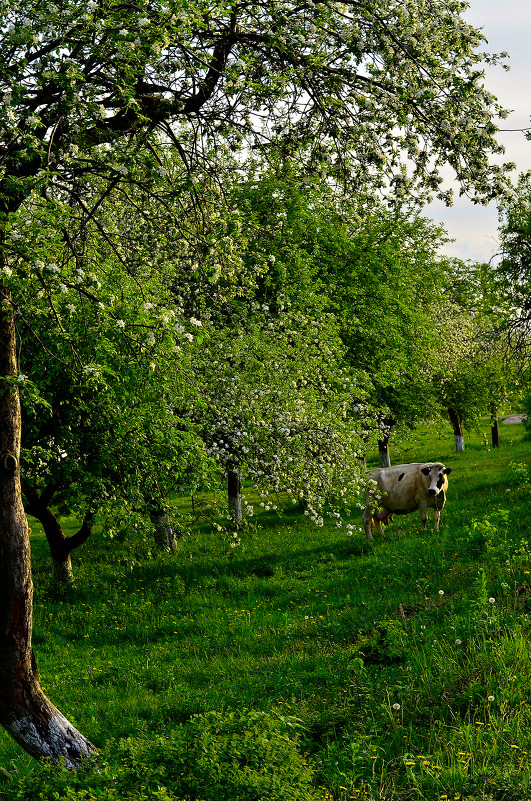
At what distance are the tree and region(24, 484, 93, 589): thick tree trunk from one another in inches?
392

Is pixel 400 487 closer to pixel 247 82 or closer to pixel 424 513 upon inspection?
pixel 424 513

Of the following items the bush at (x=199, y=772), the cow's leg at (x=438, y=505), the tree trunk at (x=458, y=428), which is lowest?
the bush at (x=199, y=772)

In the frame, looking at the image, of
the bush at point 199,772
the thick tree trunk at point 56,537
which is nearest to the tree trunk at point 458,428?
the thick tree trunk at point 56,537

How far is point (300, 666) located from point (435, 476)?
1055 centimetres

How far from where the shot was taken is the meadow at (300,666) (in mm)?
6125

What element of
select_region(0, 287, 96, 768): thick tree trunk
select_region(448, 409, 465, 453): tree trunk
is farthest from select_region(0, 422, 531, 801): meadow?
select_region(448, 409, 465, 453): tree trunk

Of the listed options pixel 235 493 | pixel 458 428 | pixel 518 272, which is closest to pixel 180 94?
pixel 235 493

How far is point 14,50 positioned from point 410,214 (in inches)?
1005

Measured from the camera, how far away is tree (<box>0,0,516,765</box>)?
700 centimetres

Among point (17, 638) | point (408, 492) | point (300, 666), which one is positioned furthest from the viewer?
point (408, 492)

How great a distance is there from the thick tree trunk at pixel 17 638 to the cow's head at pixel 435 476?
13669mm

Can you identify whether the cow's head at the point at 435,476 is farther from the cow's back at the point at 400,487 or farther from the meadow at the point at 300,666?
the meadow at the point at 300,666

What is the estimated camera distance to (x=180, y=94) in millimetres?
8305

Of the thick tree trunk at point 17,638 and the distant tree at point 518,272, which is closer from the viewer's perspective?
the thick tree trunk at point 17,638
